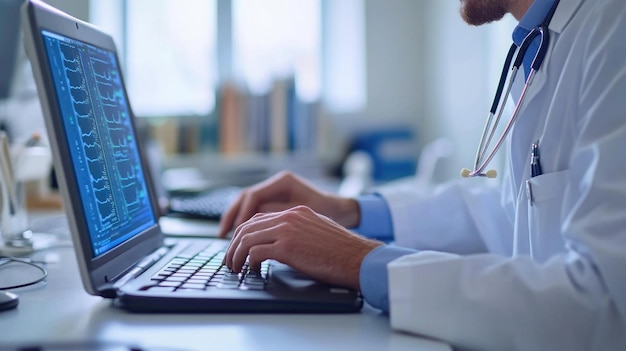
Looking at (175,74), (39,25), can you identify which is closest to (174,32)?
(175,74)

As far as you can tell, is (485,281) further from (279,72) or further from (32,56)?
(279,72)

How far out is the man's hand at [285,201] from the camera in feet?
3.62

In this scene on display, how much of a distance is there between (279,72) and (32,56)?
226cm

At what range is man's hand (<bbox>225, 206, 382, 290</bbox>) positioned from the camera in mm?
662

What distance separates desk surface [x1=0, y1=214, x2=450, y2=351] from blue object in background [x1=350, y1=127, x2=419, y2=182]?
2.14 m

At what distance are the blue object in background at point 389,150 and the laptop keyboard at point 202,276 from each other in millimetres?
1992

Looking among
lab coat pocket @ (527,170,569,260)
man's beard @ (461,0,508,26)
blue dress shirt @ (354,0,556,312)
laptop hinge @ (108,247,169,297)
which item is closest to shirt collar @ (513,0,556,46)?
blue dress shirt @ (354,0,556,312)

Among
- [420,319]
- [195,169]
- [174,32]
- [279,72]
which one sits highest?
[174,32]

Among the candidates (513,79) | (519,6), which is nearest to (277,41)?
(519,6)

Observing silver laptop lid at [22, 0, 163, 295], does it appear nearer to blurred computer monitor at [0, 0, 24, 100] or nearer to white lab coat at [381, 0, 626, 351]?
white lab coat at [381, 0, 626, 351]

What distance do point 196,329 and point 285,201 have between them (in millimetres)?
608

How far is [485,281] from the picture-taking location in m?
0.58

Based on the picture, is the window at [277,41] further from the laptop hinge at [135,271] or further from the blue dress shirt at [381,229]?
the laptop hinge at [135,271]

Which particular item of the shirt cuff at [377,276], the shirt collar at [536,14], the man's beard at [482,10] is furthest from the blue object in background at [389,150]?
the shirt cuff at [377,276]
